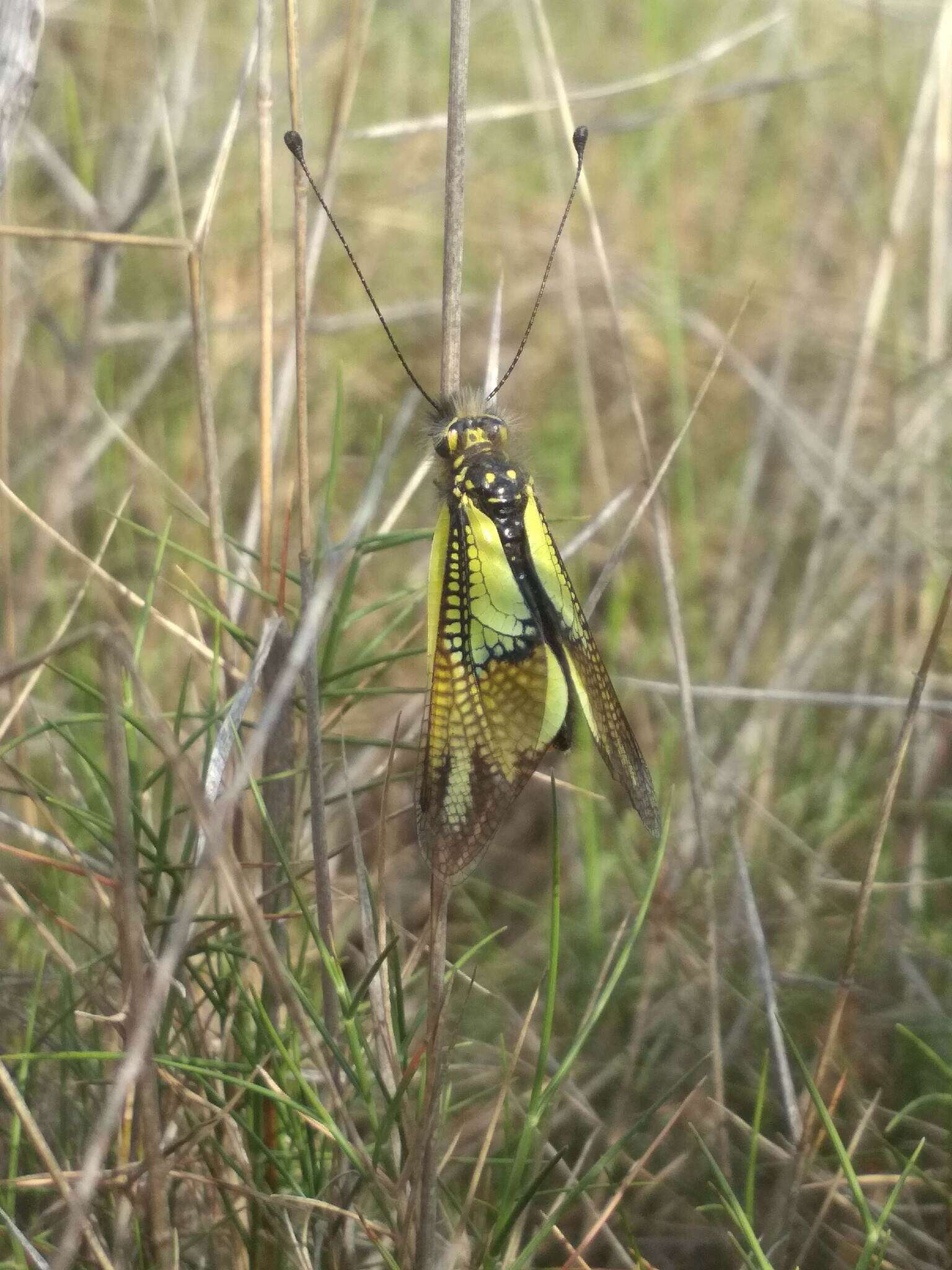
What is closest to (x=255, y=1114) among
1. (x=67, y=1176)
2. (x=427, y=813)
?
(x=67, y=1176)

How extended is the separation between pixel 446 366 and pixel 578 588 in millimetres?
1168

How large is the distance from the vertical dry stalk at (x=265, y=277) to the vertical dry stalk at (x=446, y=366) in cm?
26

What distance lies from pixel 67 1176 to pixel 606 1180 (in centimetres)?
64

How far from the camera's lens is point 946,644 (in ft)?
7.50

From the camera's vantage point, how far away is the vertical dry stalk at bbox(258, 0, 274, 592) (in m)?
1.26

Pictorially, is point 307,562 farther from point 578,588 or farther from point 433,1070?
point 578,588

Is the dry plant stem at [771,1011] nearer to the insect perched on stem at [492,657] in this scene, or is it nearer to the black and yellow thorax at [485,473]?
the insect perched on stem at [492,657]

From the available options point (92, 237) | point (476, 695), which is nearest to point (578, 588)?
point (476, 695)

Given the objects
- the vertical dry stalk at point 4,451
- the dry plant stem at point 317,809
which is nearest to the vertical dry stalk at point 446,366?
the dry plant stem at point 317,809

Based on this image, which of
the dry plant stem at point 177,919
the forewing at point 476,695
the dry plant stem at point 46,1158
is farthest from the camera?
the forewing at point 476,695

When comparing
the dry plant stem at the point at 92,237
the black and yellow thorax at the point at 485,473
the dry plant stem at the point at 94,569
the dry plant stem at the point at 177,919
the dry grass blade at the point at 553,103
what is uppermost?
the dry grass blade at the point at 553,103

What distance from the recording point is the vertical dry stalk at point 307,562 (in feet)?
3.58

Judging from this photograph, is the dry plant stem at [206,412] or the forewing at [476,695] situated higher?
the dry plant stem at [206,412]

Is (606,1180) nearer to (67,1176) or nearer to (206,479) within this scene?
(67,1176)
